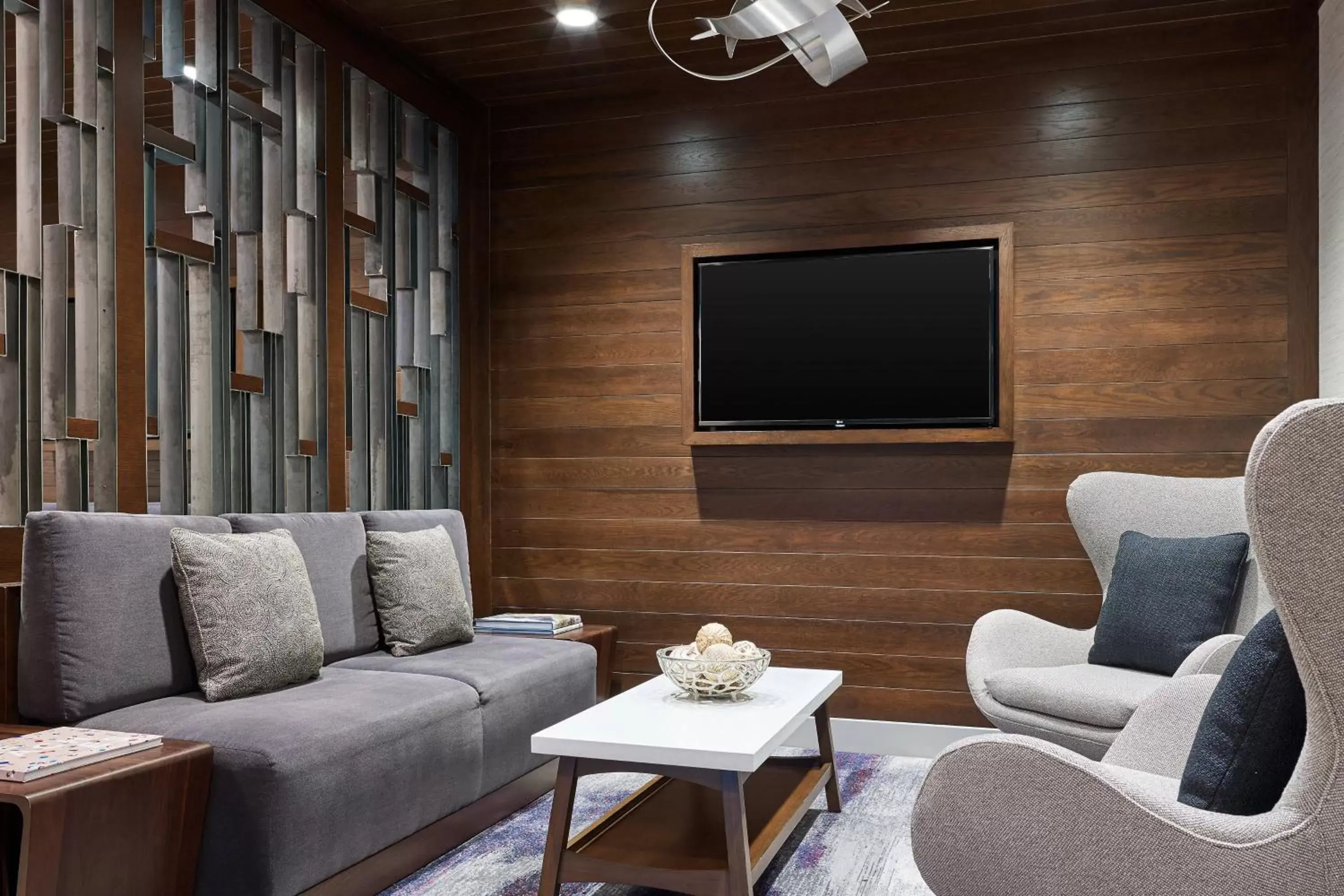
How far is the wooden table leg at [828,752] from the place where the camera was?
3.28m

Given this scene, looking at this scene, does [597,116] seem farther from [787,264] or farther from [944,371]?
[944,371]

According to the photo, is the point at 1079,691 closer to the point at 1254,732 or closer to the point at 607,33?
the point at 1254,732

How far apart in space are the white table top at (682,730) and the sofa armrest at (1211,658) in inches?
35.7

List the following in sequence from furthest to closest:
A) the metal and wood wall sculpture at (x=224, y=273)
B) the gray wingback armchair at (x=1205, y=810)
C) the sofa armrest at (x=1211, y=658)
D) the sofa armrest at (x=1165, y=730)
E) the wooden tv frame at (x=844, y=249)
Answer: the wooden tv frame at (x=844, y=249)
the metal and wood wall sculpture at (x=224, y=273)
the sofa armrest at (x=1211, y=658)
the sofa armrest at (x=1165, y=730)
the gray wingback armchair at (x=1205, y=810)

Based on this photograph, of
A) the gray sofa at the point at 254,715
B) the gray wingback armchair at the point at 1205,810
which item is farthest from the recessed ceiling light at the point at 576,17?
the gray wingback armchair at the point at 1205,810

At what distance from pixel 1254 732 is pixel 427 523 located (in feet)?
9.65

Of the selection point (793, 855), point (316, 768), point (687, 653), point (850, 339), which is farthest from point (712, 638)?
point (850, 339)

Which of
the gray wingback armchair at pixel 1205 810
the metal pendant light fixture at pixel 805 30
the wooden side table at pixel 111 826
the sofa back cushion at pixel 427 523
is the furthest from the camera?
the sofa back cushion at pixel 427 523

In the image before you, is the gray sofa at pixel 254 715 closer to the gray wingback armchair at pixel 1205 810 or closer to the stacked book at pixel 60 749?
the stacked book at pixel 60 749

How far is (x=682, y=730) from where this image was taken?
8.00 feet

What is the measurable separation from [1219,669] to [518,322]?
3.15m

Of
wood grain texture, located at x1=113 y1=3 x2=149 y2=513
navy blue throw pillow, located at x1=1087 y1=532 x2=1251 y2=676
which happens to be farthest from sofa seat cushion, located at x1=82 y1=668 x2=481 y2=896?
navy blue throw pillow, located at x1=1087 y1=532 x2=1251 y2=676

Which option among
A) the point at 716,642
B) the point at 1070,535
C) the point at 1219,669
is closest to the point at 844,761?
the point at 1070,535

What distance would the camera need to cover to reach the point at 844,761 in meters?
4.01
